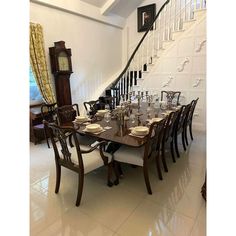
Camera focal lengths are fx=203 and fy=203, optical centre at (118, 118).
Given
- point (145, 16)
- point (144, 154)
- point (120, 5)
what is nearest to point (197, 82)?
point (145, 16)

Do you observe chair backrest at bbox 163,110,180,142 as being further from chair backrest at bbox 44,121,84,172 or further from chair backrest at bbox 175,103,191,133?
chair backrest at bbox 44,121,84,172

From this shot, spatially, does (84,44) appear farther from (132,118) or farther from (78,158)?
(78,158)

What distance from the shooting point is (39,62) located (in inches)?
173

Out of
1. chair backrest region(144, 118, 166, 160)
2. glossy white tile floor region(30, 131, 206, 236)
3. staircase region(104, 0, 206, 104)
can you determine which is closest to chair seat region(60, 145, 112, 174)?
glossy white tile floor region(30, 131, 206, 236)

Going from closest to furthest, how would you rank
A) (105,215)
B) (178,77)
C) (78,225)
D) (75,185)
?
(78,225)
(105,215)
(75,185)
(178,77)

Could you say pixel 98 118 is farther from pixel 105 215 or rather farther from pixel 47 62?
pixel 47 62

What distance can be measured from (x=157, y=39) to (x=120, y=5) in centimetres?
166

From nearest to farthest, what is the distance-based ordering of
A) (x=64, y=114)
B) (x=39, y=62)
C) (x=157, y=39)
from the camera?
(x=64, y=114) < (x=39, y=62) < (x=157, y=39)

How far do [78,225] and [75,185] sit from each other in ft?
2.32

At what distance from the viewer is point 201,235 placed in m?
1.77

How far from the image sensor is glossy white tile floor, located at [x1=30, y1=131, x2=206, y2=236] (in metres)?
1.88

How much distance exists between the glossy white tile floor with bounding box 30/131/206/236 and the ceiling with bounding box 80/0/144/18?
4.73 meters
